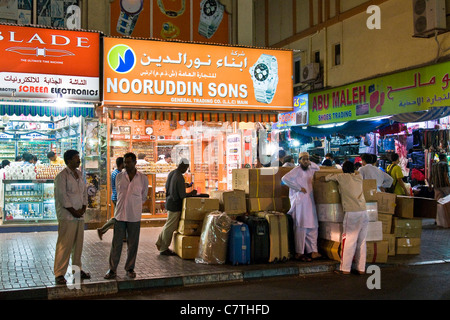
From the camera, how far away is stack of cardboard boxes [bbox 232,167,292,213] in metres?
8.95

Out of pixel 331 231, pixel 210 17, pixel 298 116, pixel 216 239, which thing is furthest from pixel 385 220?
pixel 298 116

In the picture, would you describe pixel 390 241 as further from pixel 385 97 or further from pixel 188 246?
pixel 385 97

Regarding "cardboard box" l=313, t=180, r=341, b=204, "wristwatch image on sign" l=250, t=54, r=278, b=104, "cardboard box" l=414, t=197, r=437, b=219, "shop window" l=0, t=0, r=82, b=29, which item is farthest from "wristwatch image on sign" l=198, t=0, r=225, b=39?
"cardboard box" l=414, t=197, r=437, b=219

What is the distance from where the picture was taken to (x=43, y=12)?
1211 centimetres

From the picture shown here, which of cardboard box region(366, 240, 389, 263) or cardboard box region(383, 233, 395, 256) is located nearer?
cardboard box region(366, 240, 389, 263)

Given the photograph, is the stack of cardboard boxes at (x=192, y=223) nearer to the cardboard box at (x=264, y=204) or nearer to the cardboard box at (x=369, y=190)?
the cardboard box at (x=264, y=204)

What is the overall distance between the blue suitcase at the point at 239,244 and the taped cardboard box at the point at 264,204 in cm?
91

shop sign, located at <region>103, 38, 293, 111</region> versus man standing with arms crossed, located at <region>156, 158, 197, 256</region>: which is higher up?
shop sign, located at <region>103, 38, 293, 111</region>

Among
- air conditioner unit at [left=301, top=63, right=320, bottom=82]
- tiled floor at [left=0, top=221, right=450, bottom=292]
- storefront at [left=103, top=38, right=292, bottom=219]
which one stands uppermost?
air conditioner unit at [left=301, top=63, right=320, bottom=82]

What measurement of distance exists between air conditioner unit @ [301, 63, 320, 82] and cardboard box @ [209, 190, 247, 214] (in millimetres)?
11251

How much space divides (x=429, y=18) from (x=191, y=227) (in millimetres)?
9317

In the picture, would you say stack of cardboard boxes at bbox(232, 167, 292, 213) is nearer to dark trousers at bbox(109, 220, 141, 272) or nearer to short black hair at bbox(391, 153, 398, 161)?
dark trousers at bbox(109, 220, 141, 272)

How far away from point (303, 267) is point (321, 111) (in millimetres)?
11832
